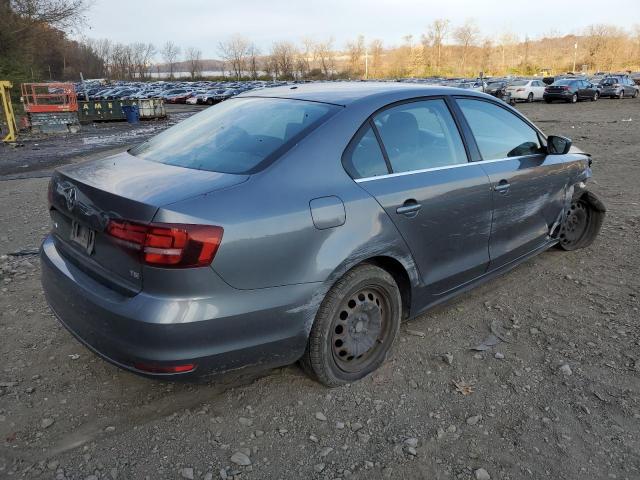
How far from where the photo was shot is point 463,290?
3.50 meters

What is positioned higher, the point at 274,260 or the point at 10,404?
the point at 274,260

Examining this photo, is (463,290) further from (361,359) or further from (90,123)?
(90,123)

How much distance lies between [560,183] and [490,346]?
1.75 meters

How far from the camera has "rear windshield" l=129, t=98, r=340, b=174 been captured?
8.60 feet

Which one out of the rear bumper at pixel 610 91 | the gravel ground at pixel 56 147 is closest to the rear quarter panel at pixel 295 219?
the gravel ground at pixel 56 147

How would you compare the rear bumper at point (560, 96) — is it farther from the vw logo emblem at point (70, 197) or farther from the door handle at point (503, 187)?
the vw logo emblem at point (70, 197)

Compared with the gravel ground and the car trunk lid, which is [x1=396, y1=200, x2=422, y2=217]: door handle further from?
the gravel ground

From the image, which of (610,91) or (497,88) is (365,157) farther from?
(610,91)

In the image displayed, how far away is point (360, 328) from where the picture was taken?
2896mm

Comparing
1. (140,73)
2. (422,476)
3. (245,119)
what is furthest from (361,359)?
(140,73)

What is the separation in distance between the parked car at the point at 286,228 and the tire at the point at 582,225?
4.80ft

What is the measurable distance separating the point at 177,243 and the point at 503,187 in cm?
241

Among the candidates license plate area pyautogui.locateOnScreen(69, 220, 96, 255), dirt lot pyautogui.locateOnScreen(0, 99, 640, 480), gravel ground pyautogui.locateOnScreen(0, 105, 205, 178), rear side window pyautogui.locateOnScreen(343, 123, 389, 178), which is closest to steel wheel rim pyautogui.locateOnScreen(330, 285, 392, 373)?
dirt lot pyautogui.locateOnScreen(0, 99, 640, 480)

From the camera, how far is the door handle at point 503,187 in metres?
3.49
